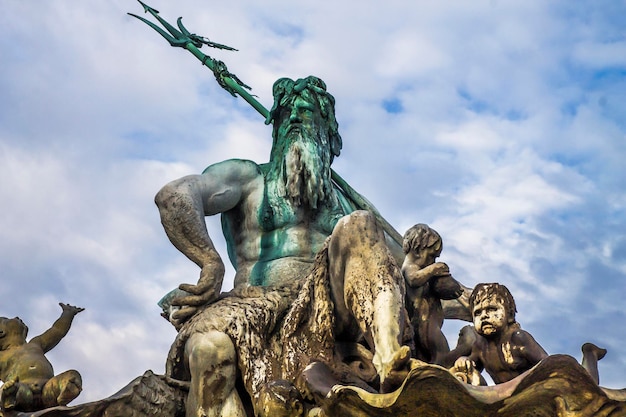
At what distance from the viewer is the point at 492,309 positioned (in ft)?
23.0

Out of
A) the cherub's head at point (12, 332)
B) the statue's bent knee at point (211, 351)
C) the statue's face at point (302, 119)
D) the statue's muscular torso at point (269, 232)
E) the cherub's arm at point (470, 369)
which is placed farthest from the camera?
the statue's face at point (302, 119)

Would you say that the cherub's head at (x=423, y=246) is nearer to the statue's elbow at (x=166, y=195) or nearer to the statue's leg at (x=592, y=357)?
the statue's leg at (x=592, y=357)

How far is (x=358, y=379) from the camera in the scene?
711 cm

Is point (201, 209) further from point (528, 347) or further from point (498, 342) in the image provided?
point (528, 347)

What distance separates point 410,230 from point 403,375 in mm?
1573

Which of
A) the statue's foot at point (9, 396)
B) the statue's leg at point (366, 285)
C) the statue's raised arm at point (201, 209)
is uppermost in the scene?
the statue's raised arm at point (201, 209)

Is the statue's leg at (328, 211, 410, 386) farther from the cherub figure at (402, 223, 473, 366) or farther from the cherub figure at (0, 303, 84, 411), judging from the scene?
the cherub figure at (0, 303, 84, 411)

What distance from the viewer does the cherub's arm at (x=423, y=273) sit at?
755 cm

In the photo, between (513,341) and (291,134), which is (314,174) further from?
(513,341)

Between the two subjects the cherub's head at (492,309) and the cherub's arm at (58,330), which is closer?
the cherub's head at (492,309)

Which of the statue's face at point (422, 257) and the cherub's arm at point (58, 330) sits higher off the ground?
the statue's face at point (422, 257)

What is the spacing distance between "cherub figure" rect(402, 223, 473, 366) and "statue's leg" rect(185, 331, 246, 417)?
1.20 m

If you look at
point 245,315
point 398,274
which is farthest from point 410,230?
point 245,315

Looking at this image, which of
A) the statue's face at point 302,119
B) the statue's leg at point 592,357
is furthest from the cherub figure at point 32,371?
the statue's leg at point 592,357
